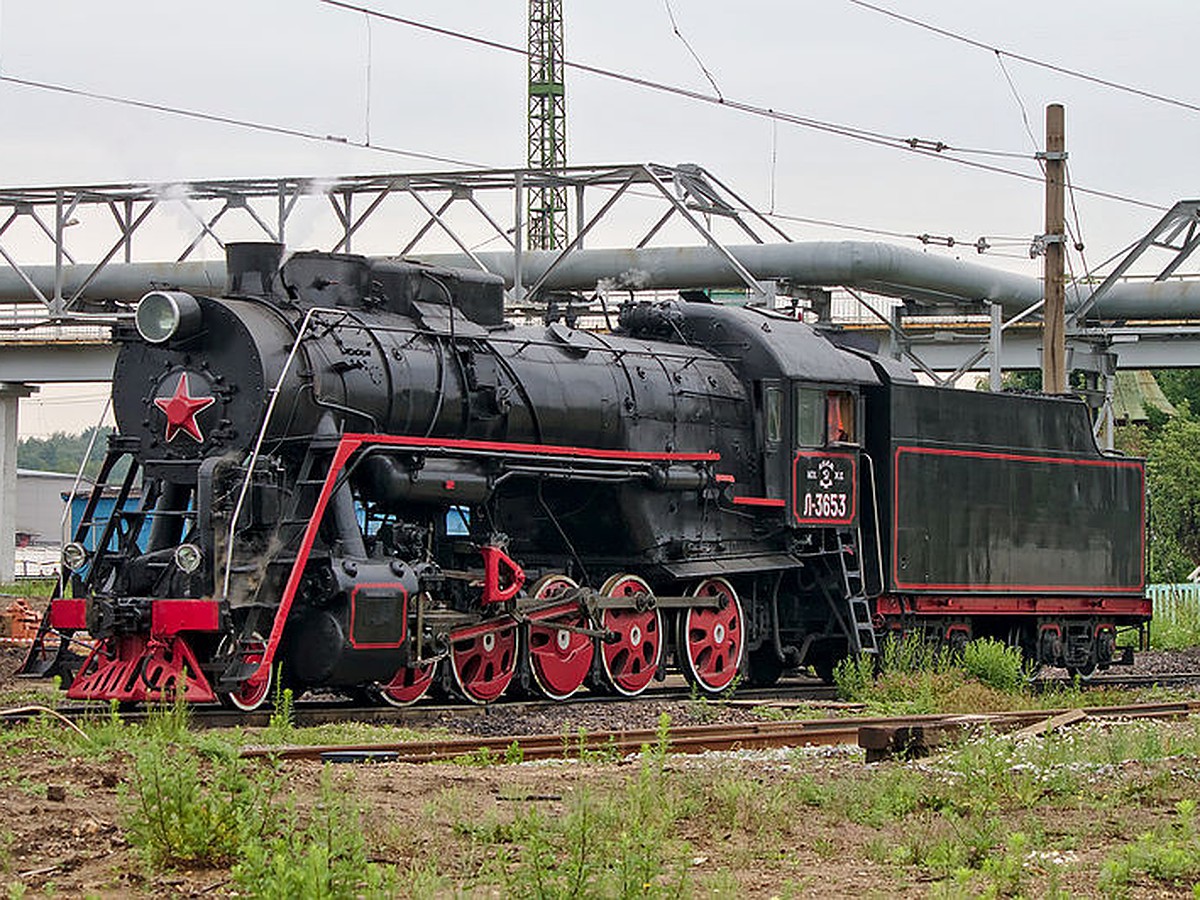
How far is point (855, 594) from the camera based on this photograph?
64.5 ft

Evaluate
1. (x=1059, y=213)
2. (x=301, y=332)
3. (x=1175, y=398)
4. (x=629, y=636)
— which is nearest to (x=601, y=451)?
(x=629, y=636)

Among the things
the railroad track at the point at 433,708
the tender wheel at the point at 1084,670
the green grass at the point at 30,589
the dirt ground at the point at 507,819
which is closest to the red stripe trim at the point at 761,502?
the railroad track at the point at 433,708

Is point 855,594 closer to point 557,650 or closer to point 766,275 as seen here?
point 557,650

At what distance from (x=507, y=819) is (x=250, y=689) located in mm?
5548

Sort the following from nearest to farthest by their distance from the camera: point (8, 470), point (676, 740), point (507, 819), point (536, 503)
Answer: point (507, 819), point (676, 740), point (536, 503), point (8, 470)

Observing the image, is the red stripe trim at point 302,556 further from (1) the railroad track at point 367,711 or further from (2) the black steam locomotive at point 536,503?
(1) the railroad track at point 367,711

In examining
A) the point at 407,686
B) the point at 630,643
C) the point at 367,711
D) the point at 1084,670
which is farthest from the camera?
the point at 1084,670

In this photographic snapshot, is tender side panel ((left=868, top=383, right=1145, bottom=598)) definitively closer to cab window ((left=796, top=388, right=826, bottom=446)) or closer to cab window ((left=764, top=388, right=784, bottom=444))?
cab window ((left=796, top=388, right=826, bottom=446))

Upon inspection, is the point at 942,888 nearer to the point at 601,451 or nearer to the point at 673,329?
the point at 601,451

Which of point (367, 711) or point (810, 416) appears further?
point (810, 416)

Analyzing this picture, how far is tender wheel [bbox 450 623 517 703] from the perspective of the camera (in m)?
15.9

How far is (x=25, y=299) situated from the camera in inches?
1522

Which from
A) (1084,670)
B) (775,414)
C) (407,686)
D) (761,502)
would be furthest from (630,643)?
(1084,670)

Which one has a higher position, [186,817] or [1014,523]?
[1014,523]
